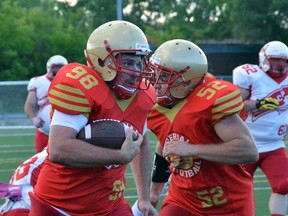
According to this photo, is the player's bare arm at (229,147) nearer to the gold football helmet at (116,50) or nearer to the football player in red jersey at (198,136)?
the football player in red jersey at (198,136)

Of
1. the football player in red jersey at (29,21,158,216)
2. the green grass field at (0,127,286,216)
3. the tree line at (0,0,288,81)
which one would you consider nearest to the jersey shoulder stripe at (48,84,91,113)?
the football player in red jersey at (29,21,158,216)

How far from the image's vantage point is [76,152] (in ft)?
10.6

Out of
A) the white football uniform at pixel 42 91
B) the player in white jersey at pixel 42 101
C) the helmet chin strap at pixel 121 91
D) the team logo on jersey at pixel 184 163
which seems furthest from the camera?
the white football uniform at pixel 42 91

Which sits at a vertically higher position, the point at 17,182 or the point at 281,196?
the point at 17,182

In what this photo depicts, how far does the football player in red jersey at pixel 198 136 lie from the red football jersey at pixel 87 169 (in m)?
0.20

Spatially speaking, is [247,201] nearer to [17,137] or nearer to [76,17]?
[17,137]

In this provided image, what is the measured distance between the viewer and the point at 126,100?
3.59 m

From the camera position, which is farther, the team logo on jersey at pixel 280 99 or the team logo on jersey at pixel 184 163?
the team logo on jersey at pixel 280 99

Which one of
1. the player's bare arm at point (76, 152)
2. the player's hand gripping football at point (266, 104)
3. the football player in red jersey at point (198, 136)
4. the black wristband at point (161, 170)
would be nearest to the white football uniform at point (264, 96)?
the player's hand gripping football at point (266, 104)

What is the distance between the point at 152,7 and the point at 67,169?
113ft

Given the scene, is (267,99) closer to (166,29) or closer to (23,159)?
(23,159)

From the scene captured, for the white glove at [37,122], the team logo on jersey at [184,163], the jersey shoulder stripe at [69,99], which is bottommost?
the white glove at [37,122]

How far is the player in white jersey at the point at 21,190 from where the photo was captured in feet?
13.7

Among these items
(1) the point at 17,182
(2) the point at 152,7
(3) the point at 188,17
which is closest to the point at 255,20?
(3) the point at 188,17
